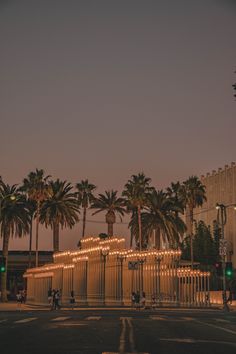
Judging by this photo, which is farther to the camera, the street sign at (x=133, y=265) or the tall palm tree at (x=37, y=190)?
the tall palm tree at (x=37, y=190)

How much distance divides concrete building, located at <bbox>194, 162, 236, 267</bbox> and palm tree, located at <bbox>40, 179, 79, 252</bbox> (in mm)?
38123

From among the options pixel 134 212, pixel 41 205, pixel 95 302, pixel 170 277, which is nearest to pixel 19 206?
pixel 41 205

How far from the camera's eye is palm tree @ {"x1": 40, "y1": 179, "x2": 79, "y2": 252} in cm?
8119

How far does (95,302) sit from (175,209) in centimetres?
3318

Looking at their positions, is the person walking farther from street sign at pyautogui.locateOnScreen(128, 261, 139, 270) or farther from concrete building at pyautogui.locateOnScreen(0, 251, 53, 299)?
concrete building at pyautogui.locateOnScreen(0, 251, 53, 299)

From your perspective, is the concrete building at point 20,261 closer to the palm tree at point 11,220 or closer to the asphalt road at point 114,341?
the palm tree at point 11,220

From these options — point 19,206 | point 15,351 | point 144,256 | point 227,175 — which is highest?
point 227,175

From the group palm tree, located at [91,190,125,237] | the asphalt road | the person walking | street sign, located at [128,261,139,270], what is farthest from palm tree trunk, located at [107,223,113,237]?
the asphalt road

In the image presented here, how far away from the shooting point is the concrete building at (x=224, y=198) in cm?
11638

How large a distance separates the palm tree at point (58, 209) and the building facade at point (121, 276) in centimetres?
1923

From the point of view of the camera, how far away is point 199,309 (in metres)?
50.2

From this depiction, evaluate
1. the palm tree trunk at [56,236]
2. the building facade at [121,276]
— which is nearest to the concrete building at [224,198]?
the palm tree trunk at [56,236]

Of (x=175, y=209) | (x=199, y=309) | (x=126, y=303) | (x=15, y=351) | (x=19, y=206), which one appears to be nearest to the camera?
(x=15, y=351)

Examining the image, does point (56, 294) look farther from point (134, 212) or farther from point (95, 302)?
point (134, 212)
